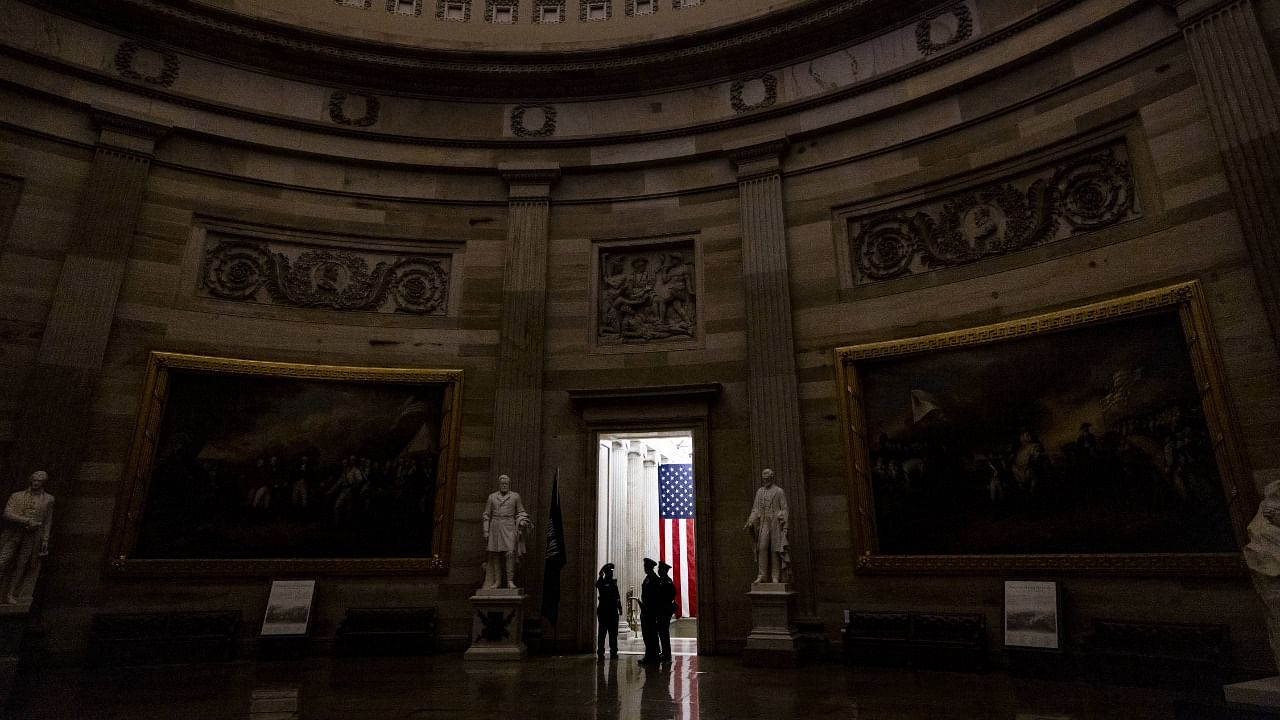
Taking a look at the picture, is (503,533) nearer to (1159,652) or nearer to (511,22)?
(1159,652)

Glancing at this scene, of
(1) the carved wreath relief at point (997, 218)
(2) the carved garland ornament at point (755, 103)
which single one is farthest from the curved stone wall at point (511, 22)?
(1) the carved wreath relief at point (997, 218)

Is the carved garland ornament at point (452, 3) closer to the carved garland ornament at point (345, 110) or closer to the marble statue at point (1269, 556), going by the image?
the carved garland ornament at point (345, 110)

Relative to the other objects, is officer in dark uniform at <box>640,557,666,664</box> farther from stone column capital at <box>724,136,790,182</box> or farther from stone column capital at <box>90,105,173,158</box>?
stone column capital at <box>90,105,173,158</box>

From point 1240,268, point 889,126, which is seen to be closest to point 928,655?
point 1240,268

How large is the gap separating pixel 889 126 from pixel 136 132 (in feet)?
43.9

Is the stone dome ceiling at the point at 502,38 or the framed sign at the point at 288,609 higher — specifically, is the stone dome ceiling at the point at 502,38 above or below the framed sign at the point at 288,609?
above

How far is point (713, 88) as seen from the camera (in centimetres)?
1376

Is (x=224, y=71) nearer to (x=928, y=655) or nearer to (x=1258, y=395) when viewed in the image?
(x=928, y=655)

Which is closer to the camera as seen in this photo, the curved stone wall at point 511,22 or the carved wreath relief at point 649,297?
the carved wreath relief at point 649,297

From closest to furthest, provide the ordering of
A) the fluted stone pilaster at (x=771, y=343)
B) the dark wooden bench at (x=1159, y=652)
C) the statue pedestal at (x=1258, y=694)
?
1. the statue pedestal at (x=1258, y=694)
2. the dark wooden bench at (x=1159, y=652)
3. the fluted stone pilaster at (x=771, y=343)

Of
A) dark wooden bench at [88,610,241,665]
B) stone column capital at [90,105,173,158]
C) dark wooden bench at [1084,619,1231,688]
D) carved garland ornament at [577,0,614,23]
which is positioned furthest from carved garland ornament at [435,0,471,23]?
dark wooden bench at [1084,619,1231,688]

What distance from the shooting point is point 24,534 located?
9.23 meters

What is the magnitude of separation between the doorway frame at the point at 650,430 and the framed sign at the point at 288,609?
4490 millimetres

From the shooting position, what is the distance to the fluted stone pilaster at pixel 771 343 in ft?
37.0
